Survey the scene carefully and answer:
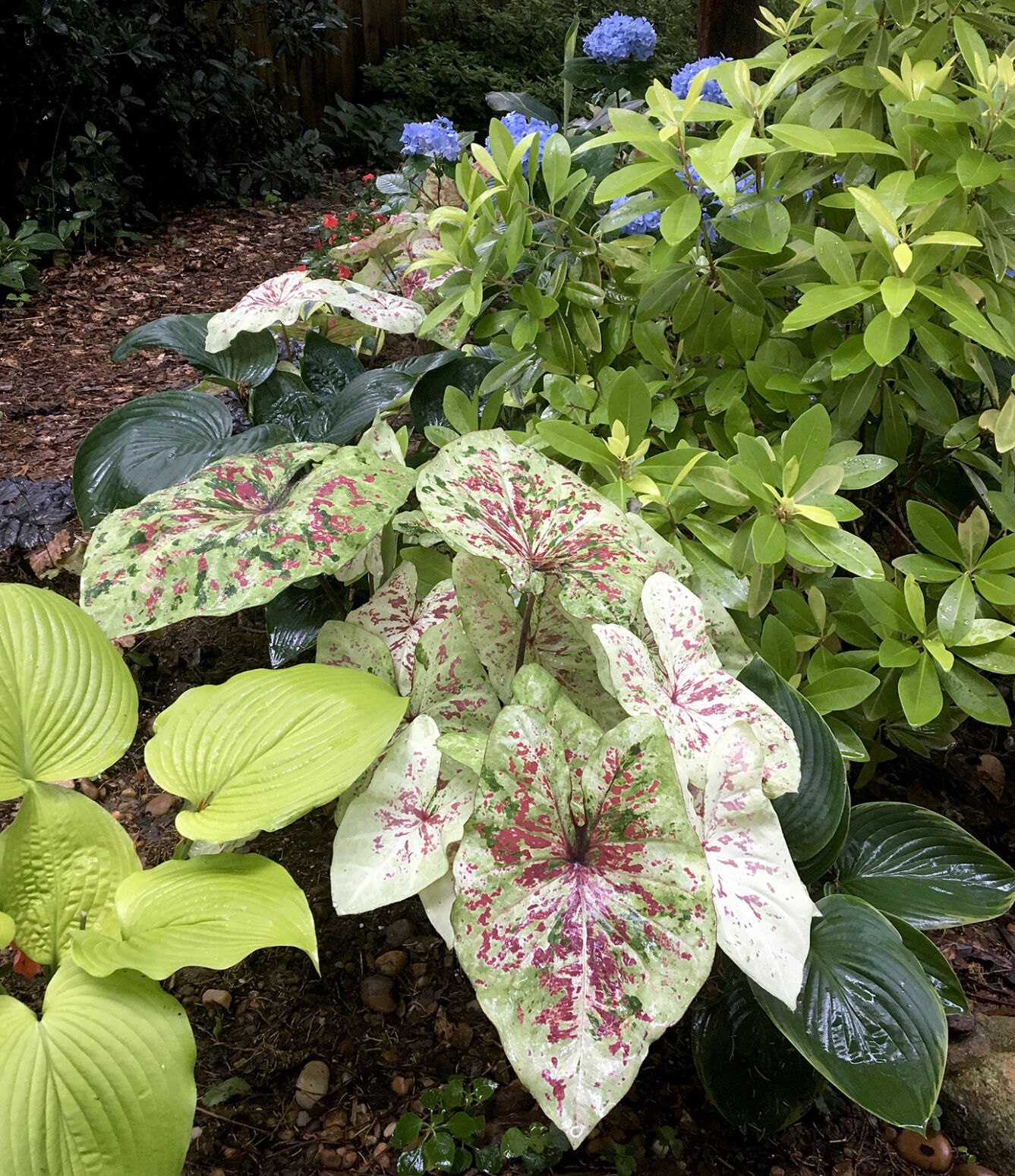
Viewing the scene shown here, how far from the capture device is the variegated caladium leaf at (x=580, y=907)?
0.74m

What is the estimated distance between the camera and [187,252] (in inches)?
174

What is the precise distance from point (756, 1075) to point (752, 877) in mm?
336

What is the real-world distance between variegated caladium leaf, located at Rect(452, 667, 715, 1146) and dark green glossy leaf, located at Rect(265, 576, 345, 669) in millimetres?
704

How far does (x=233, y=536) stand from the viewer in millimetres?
1073

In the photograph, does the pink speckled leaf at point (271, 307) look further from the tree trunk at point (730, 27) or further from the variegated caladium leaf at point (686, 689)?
the tree trunk at point (730, 27)

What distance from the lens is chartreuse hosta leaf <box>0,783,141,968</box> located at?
0.95m

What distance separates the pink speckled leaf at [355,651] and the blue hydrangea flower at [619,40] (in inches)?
56.5

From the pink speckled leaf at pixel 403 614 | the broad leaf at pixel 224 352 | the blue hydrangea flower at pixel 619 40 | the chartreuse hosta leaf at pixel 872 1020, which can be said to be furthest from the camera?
the blue hydrangea flower at pixel 619 40

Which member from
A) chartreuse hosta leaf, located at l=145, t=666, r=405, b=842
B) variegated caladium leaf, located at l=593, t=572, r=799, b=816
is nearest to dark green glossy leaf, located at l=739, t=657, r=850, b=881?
variegated caladium leaf, located at l=593, t=572, r=799, b=816

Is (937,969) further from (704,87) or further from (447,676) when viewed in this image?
(704,87)

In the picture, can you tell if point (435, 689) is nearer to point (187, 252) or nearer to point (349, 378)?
point (349, 378)

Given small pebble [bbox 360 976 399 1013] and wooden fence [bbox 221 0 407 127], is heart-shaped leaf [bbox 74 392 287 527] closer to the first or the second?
small pebble [bbox 360 976 399 1013]

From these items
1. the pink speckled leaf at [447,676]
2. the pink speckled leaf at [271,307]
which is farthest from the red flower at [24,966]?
the pink speckled leaf at [271,307]

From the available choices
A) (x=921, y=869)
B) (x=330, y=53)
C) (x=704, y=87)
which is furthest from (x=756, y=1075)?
(x=330, y=53)
